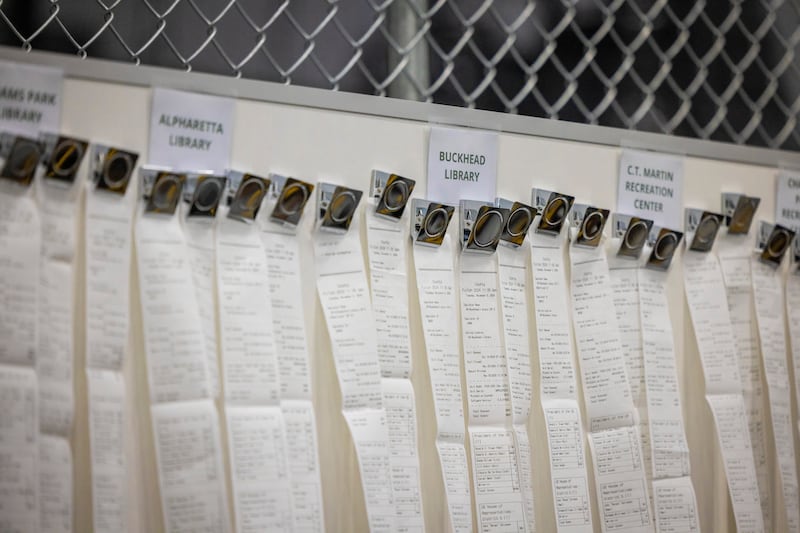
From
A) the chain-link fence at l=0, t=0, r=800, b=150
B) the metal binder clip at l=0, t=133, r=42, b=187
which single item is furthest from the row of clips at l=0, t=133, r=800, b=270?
the chain-link fence at l=0, t=0, r=800, b=150

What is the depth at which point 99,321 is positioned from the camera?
30.8 inches

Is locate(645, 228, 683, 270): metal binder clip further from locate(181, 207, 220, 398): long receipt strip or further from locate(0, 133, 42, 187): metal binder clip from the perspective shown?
locate(0, 133, 42, 187): metal binder clip

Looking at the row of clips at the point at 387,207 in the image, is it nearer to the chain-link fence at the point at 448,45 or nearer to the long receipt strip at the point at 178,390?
the long receipt strip at the point at 178,390

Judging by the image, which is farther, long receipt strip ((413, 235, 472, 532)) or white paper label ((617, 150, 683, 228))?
white paper label ((617, 150, 683, 228))

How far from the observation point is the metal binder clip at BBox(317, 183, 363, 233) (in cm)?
88

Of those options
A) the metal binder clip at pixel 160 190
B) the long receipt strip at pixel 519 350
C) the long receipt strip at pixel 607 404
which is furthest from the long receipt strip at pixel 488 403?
the metal binder clip at pixel 160 190

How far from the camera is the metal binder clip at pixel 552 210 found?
3.24 feet

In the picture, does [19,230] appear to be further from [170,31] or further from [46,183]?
[170,31]

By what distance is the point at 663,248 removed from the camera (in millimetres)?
1042

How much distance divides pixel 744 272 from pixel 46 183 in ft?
2.80

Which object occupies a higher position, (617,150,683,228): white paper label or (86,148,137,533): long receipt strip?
(617,150,683,228): white paper label

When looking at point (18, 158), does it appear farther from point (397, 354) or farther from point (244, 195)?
point (397, 354)

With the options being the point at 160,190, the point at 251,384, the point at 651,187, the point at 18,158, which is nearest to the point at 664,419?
the point at 651,187

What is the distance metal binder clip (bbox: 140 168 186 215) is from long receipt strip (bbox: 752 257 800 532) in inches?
29.5
